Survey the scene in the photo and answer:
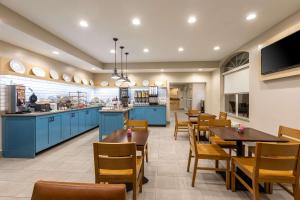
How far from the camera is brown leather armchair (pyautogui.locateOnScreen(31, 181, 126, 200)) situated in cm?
101

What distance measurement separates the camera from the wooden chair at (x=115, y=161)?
185cm

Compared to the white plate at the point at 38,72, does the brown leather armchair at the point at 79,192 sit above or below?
below

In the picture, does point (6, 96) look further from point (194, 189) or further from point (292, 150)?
point (292, 150)

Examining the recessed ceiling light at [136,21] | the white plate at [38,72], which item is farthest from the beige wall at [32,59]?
the recessed ceiling light at [136,21]

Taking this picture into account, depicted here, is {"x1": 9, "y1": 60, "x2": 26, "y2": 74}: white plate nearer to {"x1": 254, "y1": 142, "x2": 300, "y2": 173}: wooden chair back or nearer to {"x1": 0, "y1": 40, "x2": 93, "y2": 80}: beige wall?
{"x1": 0, "y1": 40, "x2": 93, "y2": 80}: beige wall

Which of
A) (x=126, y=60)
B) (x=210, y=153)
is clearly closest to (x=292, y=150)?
(x=210, y=153)

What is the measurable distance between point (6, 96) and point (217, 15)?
189 inches

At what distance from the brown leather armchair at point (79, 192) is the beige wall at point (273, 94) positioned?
348 centimetres

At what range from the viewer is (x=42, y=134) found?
160 inches

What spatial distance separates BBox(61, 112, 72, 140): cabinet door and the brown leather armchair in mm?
4198

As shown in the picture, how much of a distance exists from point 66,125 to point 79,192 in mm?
4526

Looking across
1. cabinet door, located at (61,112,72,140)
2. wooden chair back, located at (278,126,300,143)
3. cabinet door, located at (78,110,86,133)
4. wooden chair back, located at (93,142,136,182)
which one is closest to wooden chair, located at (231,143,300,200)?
wooden chair back, located at (278,126,300,143)

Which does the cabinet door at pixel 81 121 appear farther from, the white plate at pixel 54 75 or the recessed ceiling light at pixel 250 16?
the recessed ceiling light at pixel 250 16

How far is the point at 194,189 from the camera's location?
2.55 m
